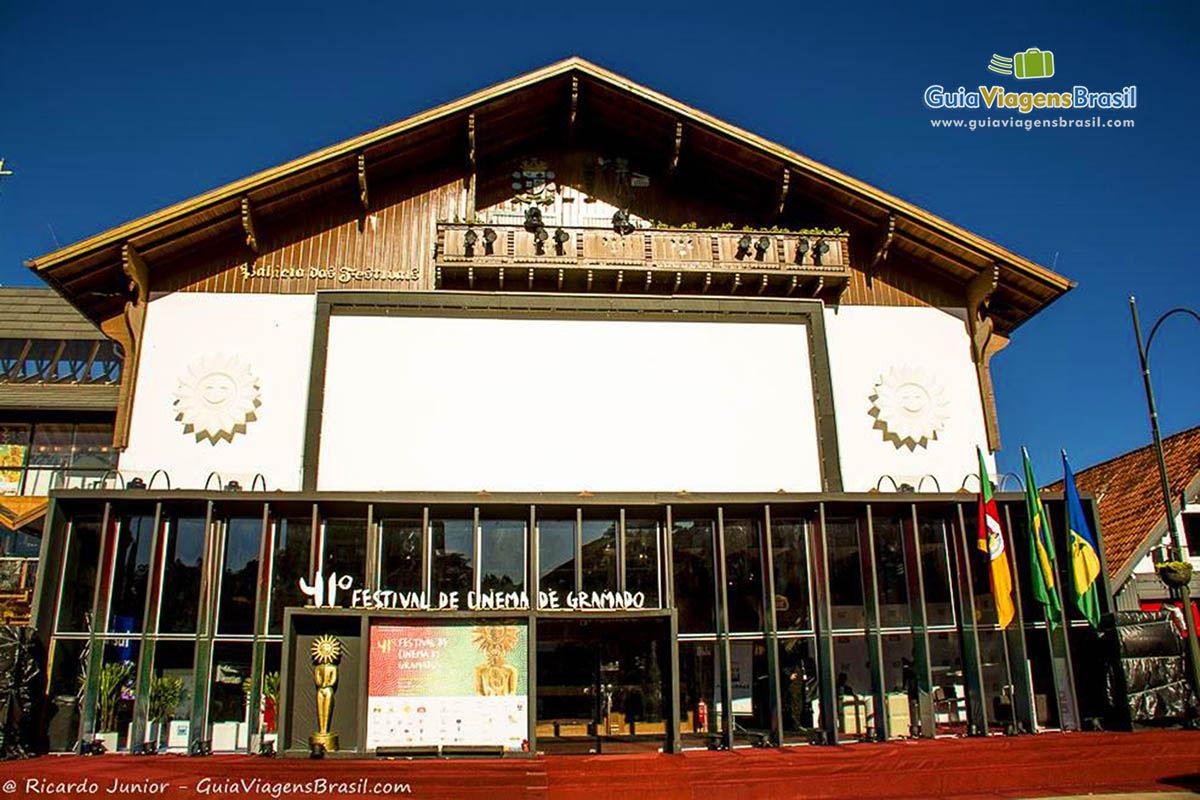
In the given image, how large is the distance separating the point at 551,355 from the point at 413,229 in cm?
552

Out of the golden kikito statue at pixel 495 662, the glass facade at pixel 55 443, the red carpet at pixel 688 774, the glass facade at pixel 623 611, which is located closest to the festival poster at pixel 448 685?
the golden kikito statue at pixel 495 662

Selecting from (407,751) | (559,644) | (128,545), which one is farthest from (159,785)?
(559,644)

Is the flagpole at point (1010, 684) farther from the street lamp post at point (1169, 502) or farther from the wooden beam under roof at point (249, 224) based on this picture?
the wooden beam under roof at point (249, 224)

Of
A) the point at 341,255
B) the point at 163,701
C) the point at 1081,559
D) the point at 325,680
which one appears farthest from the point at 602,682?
the point at 341,255

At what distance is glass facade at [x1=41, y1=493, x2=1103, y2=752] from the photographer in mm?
23641

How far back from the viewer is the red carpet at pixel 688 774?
62.4 ft

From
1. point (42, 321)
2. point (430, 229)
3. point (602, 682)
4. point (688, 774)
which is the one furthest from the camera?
point (42, 321)

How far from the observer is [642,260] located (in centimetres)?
2816

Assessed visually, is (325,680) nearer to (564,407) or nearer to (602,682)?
(602,682)

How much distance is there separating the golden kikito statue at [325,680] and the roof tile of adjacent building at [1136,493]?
23.9 metres

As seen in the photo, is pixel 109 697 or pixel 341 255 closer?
pixel 109 697

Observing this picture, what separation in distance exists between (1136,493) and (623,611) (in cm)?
2240

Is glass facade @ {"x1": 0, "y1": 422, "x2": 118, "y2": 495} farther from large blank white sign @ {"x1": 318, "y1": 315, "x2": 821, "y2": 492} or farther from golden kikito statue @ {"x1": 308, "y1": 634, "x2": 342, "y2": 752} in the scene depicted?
golden kikito statue @ {"x1": 308, "y1": 634, "x2": 342, "y2": 752}

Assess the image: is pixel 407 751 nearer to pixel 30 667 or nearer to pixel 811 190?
pixel 30 667
